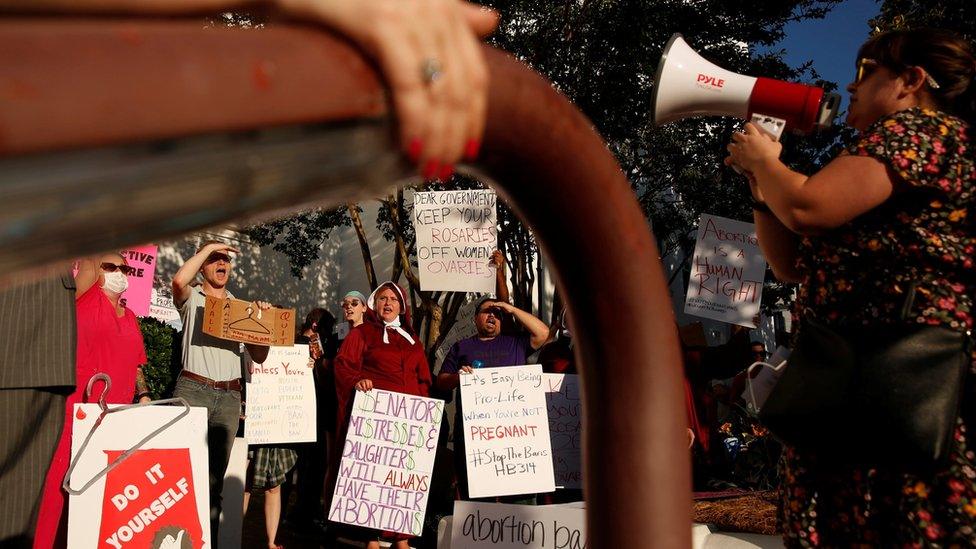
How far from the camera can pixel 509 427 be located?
20.8 ft

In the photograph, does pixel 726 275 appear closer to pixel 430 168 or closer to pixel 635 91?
pixel 635 91

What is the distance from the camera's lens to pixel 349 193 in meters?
0.32

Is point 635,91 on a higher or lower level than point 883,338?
higher

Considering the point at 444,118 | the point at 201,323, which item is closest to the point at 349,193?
the point at 444,118

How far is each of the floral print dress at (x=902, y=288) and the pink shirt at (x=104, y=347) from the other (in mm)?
4187

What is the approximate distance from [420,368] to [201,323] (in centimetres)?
178

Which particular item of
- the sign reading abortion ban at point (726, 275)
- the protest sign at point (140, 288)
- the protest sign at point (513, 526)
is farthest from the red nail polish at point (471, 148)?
the protest sign at point (140, 288)

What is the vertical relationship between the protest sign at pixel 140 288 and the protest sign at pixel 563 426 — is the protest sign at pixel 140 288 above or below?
above

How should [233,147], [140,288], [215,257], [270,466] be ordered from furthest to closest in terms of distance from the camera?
[140,288] < [270,466] < [215,257] < [233,147]

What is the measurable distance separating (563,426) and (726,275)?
1979mm

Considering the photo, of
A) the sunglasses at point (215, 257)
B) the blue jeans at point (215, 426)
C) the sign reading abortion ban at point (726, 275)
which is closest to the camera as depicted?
the blue jeans at point (215, 426)

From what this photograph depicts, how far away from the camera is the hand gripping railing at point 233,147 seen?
21 centimetres

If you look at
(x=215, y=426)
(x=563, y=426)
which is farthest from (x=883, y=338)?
(x=563, y=426)

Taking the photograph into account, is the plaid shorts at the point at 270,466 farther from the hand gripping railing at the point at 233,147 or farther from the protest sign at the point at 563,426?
the hand gripping railing at the point at 233,147
